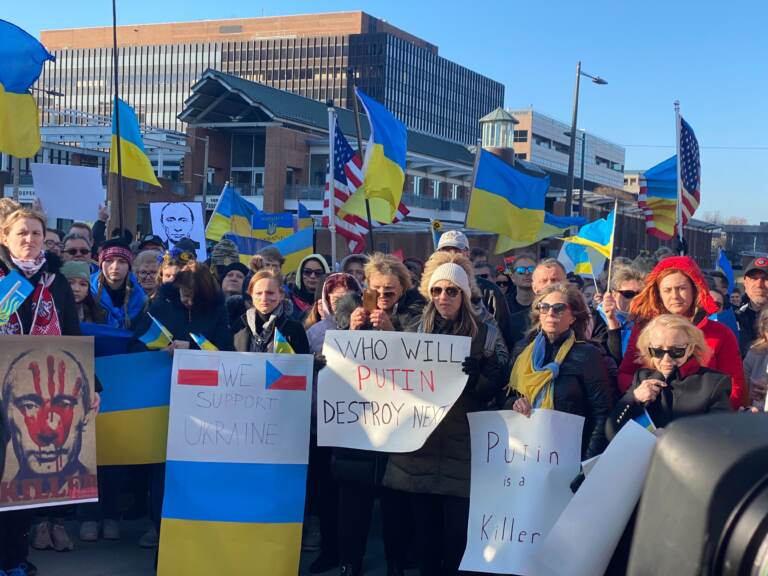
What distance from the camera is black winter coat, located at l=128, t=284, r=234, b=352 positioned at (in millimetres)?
5668

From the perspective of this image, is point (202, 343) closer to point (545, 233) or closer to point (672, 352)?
point (672, 352)

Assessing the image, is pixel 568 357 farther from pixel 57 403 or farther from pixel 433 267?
pixel 57 403

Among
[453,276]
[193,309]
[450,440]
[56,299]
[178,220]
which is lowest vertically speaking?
[450,440]

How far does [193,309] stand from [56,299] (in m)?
1.02

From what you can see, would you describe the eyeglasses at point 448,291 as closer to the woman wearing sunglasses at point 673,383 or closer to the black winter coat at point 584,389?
the black winter coat at point 584,389

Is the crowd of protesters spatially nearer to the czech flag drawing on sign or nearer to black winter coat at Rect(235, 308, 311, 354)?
black winter coat at Rect(235, 308, 311, 354)

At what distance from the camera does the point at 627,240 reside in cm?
4316

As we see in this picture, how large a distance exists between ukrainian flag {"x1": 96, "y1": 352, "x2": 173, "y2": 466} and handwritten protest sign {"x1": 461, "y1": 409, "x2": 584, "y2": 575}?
1.85 meters

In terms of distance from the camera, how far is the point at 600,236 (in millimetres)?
11391

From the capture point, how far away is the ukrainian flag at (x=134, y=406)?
5.35m

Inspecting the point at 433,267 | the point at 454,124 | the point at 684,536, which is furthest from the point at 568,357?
the point at 454,124

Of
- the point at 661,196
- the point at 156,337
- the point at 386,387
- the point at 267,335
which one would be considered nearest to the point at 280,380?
the point at 267,335

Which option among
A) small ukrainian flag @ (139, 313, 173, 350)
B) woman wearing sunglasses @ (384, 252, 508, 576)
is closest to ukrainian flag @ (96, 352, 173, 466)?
small ukrainian flag @ (139, 313, 173, 350)

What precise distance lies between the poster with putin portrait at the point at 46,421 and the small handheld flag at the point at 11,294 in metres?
0.16
